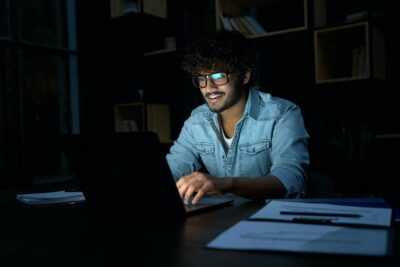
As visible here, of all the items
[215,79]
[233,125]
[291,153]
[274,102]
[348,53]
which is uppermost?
[348,53]

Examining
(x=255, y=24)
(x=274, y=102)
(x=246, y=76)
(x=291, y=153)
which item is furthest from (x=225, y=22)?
(x=291, y=153)

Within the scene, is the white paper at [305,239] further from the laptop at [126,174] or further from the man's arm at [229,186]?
the man's arm at [229,186]

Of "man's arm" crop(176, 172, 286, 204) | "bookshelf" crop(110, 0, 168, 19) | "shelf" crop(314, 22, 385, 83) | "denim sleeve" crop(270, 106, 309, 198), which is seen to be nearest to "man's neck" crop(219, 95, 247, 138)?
"denim sleeve" crop(270, 106, 309, 198)

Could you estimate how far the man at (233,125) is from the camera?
5.85 ft

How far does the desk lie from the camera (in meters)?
0.64

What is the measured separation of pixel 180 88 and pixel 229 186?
3098mm

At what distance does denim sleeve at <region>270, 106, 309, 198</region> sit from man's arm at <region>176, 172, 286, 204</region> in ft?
0.20

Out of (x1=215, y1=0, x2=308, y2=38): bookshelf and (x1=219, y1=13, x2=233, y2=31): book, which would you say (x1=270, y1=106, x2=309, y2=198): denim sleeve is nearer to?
(x1=215, y1=0, x2=308, y2=38): bookshelf

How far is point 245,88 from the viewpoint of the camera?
218cm

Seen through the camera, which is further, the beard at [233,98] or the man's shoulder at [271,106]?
the beard at [233,98]

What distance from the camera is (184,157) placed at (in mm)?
2008

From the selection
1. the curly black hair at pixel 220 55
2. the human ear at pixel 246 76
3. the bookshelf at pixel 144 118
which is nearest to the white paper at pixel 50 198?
the curly black hair at pixel 220 55

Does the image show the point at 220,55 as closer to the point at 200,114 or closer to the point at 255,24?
the point at 200,114

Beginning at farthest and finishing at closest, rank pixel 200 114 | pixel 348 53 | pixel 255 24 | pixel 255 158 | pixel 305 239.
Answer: pixel 255 24 → pixel 348 53 → pixel 200 114 → pixel 255 158 → pixel 305 239
